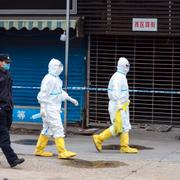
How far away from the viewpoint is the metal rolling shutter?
1402cm

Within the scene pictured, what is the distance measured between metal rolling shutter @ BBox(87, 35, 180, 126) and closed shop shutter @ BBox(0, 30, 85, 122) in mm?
429

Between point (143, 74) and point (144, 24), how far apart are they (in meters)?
1.34

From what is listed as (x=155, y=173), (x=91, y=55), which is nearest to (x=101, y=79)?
(x=91, y=55)

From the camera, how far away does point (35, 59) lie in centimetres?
1504

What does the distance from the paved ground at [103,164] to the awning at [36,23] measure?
2.97 m

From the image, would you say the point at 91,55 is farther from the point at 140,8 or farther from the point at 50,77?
the point at 50,77

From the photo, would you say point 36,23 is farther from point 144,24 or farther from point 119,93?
point 119,93

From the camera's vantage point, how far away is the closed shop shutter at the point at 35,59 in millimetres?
14695

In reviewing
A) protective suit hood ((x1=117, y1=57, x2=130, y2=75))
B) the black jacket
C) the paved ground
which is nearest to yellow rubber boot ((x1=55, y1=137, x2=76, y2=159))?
the paved ground

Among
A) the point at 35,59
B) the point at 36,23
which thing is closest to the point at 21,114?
the point at 35,59

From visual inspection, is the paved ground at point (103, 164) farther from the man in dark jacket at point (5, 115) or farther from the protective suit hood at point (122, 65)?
the protective suit hood at point (122, 65)

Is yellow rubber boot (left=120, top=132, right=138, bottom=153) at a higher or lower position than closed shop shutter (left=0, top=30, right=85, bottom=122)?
lower

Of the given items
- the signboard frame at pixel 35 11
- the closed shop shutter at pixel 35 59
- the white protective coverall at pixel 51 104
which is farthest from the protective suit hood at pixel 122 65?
the closed shop shutter at pixel 35 59

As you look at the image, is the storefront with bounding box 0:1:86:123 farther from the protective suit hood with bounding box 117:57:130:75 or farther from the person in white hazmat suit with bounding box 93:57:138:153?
the person in white hazmat suit with bounding box 93:57:138:153
